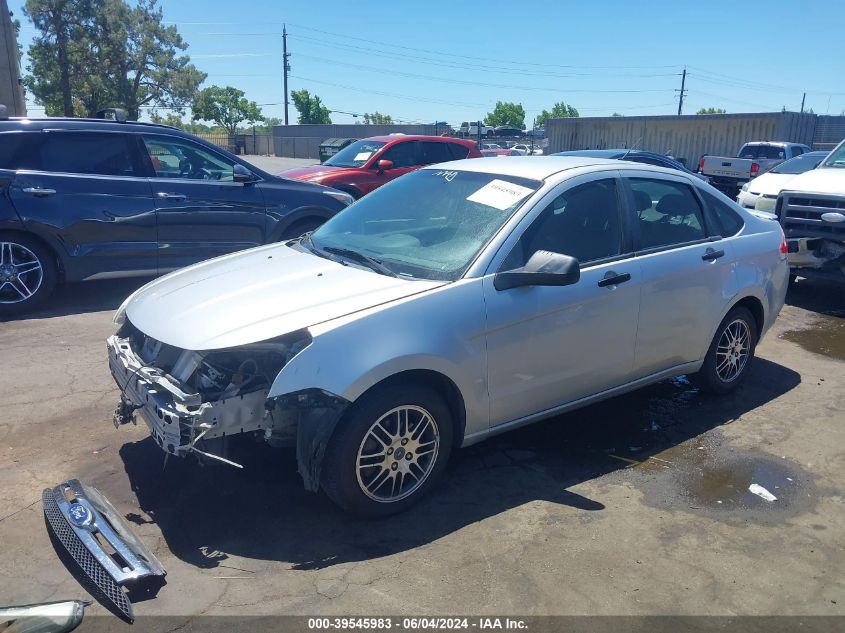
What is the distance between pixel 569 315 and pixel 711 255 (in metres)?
1.49

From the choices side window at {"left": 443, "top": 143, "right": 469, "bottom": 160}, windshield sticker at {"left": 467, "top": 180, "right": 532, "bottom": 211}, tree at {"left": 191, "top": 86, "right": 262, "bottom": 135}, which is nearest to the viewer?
windshield sticker at {"left": 467, "top": 180, "right": 532, "bottom": 211}

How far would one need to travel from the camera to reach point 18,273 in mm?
6922

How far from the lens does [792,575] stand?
3283mm

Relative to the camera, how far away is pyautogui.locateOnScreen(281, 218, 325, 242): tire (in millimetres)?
8477

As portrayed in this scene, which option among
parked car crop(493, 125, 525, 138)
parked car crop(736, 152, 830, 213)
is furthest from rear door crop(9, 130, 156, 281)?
parked car crop(493, 125, 525, 138)

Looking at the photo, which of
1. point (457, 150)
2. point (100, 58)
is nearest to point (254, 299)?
point (457, 150)

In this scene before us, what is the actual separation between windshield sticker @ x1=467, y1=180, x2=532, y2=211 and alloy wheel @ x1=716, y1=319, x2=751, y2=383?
2.03m

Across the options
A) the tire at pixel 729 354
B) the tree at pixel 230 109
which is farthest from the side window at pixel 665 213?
the tree at pixel 230 109

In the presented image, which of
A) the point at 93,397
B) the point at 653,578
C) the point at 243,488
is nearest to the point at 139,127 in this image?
the point at 93,397

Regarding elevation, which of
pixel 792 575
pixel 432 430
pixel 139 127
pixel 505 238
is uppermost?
pixel 139 127

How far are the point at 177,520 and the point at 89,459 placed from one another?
950 millimetres

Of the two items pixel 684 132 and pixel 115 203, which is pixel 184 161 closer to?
pixel 115 203

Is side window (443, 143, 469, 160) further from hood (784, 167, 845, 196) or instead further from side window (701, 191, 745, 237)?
side window (701, 191, 745, 237)

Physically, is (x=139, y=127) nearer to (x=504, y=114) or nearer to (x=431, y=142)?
(x=431, y=142)
